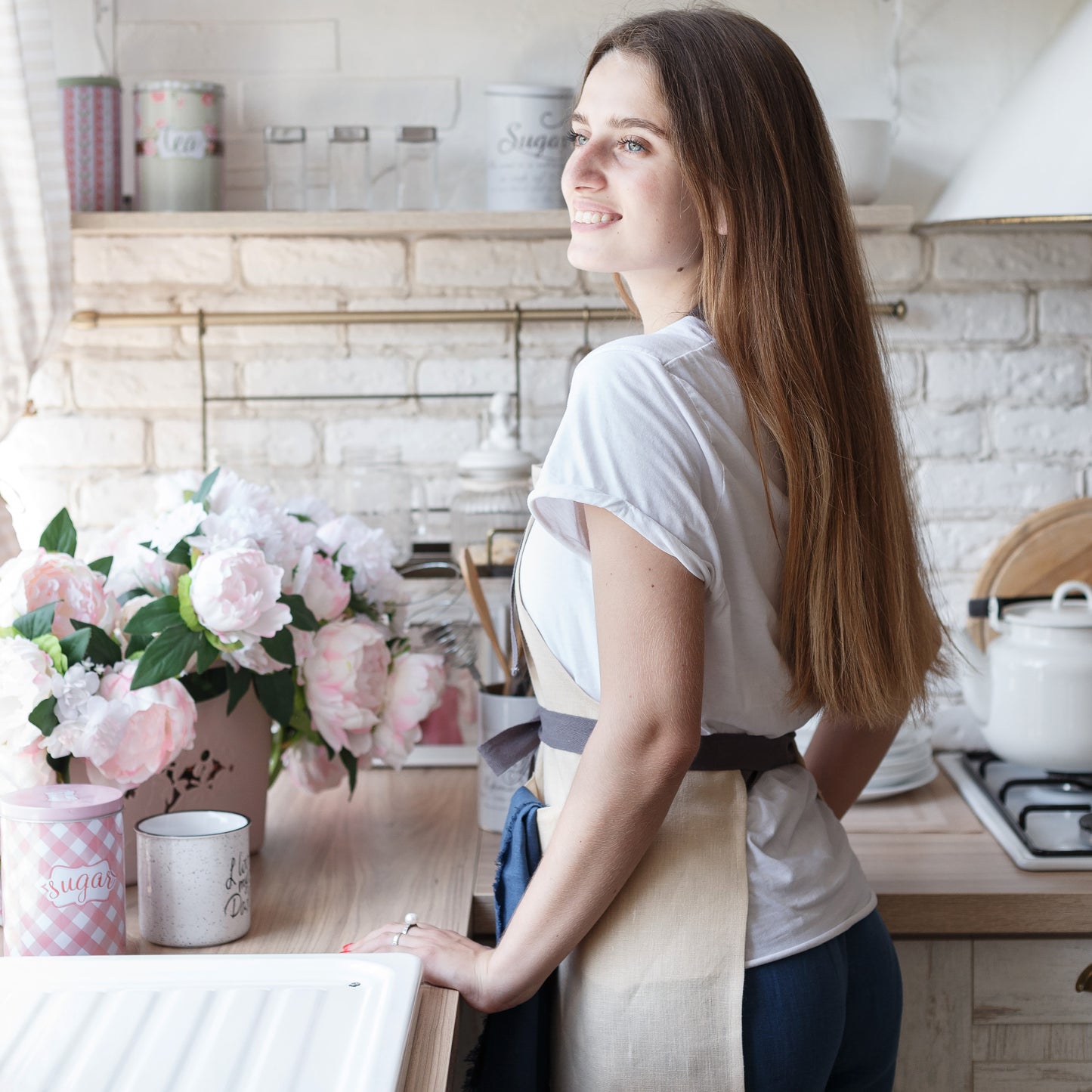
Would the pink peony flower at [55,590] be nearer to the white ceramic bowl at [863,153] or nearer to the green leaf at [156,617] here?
the green leaf at [156,617]

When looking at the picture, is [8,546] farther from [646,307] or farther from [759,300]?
[759,300]

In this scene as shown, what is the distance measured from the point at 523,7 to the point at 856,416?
1016 mm

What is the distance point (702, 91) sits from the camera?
0.93 meters

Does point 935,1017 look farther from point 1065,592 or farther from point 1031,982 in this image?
point 1065,592

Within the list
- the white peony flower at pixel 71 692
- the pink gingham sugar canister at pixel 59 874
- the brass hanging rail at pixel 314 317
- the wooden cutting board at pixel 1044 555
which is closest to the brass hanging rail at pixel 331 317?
the brass hanging rail at pixel 314 317

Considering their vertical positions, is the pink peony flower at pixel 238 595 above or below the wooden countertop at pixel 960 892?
above

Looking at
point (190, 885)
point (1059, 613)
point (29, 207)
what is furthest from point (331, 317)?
point (1059, 613)

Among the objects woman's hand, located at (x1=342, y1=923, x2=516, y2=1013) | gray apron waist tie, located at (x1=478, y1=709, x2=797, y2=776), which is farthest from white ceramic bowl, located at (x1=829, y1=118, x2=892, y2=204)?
woman's hand, located at (x1=342, y1=923, x2=516, y2=1013)

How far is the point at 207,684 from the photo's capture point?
1.21 m

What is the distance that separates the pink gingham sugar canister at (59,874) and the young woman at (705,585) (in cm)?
21

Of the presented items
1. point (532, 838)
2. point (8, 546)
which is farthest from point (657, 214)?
point (8, 546)

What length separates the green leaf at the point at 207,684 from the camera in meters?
1.20

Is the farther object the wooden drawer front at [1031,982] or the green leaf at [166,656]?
the wooden drawer front at [1031,982]

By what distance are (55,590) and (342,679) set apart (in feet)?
0.93
